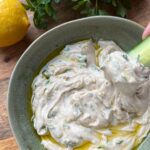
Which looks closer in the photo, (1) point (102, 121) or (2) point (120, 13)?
(1) point (102, 121)

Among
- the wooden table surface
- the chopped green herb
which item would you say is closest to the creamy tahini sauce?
the chopped green herb

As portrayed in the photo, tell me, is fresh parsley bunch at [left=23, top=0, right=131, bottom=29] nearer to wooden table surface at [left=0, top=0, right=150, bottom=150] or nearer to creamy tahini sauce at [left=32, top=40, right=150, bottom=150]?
wooden table surface at [left=0, top=0, right=150, bottom=150]

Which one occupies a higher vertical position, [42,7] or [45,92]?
[42,7]

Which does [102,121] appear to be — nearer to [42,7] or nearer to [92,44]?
[92,44]

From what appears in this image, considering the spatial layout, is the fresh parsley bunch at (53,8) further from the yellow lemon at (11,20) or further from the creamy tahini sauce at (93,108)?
the creamy tahini sauce at (93,108)

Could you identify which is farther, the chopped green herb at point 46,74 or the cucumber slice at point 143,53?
the chopped green herb at point 46,74

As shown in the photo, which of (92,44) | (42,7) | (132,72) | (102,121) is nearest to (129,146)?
(102,121)

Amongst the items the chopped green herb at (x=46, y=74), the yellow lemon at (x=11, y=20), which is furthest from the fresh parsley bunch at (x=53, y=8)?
the chopped green herb at (x=46, y=74)
